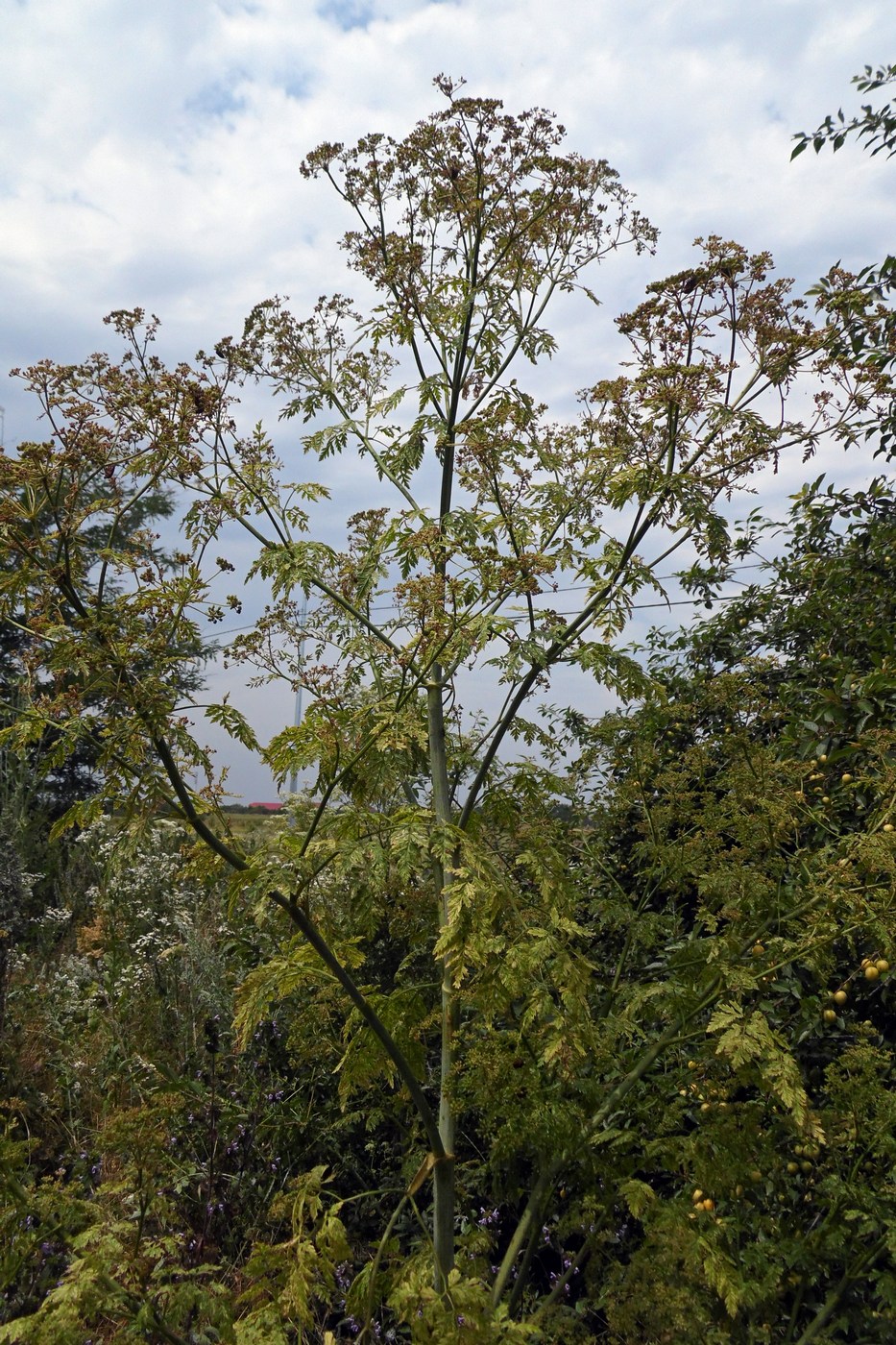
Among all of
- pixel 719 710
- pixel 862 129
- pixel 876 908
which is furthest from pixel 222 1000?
pixel 862 129

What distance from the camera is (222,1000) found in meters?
5.11

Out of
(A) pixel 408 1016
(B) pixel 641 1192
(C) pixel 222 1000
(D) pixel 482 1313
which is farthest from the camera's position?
(C) pixel 222 1000

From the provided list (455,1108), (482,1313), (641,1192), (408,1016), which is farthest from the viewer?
(408,1016)

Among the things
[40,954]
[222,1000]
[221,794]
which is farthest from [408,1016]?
[40,954]

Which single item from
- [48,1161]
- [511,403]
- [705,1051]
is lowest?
[48,1161]

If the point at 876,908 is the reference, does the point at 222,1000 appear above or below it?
below

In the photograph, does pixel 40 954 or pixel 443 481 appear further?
pixel 40 954

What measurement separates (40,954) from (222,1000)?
2779 millimetres

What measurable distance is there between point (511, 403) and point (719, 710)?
1854mm

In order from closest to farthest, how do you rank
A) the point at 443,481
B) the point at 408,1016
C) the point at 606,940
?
the point at 408,1016, the point at 443,481, the point at 606,940

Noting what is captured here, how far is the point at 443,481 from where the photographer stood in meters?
2.95

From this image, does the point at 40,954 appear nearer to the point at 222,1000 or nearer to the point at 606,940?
the point at 222,1000

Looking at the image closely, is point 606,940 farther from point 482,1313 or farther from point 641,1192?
point 482,1313

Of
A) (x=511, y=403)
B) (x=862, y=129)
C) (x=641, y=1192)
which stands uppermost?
(x=862, y=129)
